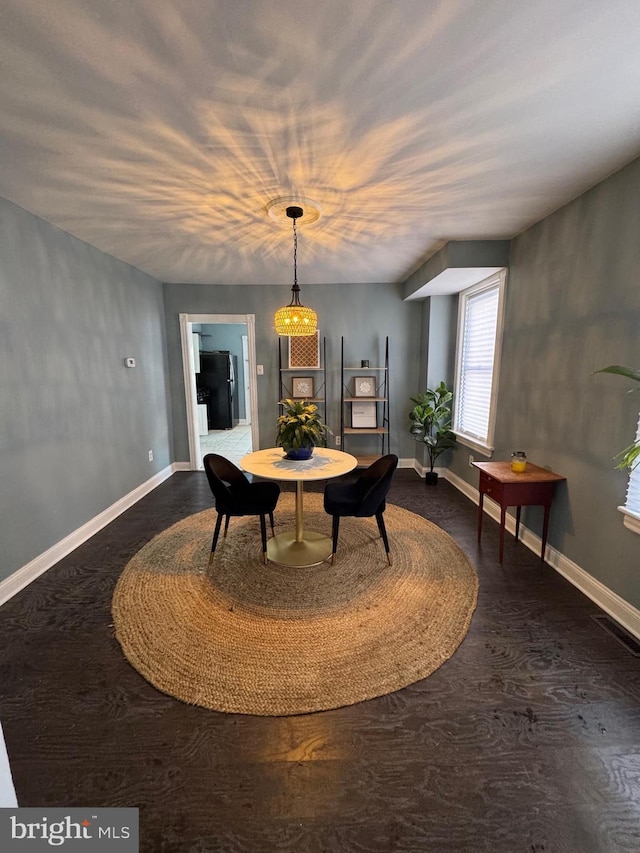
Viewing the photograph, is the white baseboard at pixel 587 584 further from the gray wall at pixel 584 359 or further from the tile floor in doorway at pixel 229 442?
the tile floor in doorway at pixel 229 442

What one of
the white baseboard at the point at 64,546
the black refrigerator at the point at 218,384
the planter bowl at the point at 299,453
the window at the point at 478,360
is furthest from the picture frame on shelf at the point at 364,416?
the black refrigerator at the point at 218,384

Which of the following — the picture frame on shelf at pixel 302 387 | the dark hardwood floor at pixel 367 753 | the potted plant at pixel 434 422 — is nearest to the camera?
the dark hardwood floor at pixel 367 753

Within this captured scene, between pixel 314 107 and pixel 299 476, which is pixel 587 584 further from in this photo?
pixel 314 107

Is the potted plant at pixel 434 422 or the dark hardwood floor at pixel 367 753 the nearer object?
the dark hardwood floor at pixel 367 753

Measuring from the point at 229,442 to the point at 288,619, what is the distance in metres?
5.14

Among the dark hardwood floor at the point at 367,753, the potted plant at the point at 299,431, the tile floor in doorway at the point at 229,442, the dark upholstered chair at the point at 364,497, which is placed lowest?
the tile floor in doorway at the point at 229,442

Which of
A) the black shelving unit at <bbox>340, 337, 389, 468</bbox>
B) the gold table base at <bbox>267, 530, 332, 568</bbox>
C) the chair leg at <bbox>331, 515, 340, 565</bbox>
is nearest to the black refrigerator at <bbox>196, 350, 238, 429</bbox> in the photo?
the black shelving unit at <bbox>340, 337, 389, 468</bbox>

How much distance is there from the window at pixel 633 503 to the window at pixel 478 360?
1448 mm

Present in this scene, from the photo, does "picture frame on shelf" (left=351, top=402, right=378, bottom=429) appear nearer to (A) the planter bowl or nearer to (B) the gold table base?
(B) the gold table base

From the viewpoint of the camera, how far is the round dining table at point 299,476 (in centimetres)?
237

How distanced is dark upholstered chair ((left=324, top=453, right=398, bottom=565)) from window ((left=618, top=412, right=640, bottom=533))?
130 centimetres

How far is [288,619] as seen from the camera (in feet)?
6.53

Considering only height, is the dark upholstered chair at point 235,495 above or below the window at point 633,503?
below

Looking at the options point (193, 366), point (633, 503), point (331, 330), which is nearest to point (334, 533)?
point (633, 503)
